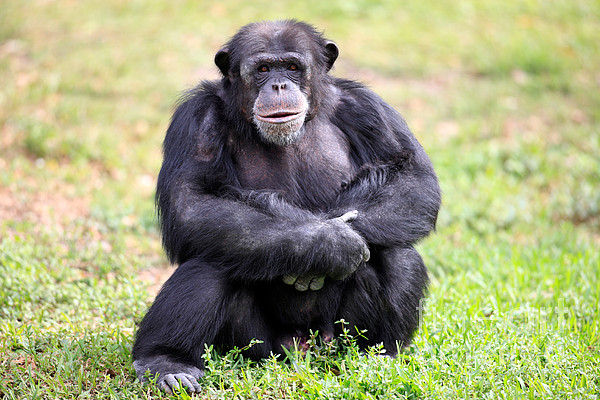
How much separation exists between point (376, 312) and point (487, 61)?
8.71m

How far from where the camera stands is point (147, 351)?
4.37m

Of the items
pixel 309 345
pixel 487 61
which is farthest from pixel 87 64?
pixel 309 345

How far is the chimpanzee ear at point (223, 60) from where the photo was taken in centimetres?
484

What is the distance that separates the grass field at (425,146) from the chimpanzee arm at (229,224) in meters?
0.64

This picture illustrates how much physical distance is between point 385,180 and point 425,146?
515cm

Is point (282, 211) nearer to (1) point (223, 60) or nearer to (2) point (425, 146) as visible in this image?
(1) point (223, 60)

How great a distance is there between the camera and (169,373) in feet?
13.6

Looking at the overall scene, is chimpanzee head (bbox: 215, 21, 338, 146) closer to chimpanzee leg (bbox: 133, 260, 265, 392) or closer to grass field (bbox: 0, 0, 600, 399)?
chimpanzee leg (bbox: 133, 260, 265, 392)

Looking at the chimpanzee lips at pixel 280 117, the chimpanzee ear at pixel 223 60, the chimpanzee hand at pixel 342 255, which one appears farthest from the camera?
the chimpanzee ear at pixel 223 60

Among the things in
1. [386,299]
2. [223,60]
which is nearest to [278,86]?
[223,60]

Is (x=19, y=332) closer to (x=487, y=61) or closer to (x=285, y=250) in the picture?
(x=285, y=250)

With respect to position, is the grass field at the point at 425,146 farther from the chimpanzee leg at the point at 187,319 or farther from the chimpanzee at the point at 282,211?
the chimpanzee at the point at 282,211

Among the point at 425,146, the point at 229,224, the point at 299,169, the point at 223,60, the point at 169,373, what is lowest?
the point at 425,146

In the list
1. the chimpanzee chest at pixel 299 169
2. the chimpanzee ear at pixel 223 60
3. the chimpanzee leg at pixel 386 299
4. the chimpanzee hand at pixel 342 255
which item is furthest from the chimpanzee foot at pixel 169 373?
the chimpanzee ear at pixel 223 60
